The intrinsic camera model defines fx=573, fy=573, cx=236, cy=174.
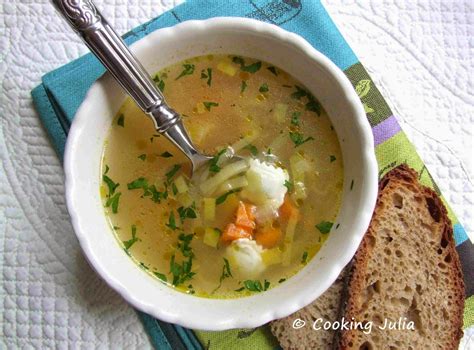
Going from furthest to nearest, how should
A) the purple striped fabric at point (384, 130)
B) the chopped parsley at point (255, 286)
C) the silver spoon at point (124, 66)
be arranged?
the purple striped fabric at point (384, 130) < the chopped parsley at point (255, 286) < the silver spoon at point (124, 66)

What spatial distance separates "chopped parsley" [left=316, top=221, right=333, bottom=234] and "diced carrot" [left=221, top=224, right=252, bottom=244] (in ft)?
0.61

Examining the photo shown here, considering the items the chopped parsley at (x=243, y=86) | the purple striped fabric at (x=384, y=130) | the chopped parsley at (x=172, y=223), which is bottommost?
the purple striped fabric at (x=384, y=130)

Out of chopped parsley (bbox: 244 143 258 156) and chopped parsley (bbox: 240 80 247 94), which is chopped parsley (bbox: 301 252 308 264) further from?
chopped parsley (bbox: 240 80 247 94)

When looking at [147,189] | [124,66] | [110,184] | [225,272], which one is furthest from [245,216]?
[124,66]

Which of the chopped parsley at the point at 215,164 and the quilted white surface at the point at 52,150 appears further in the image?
the quilted white surface at the point at 52,150

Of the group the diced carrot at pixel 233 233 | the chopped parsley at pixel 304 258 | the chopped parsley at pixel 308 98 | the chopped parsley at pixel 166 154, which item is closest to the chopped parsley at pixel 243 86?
the chopped parsley at pixel 308 98

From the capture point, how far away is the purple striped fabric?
1.72 meters

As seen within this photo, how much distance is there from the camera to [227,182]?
1545 mm

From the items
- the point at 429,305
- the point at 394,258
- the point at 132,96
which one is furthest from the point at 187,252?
the point at 429,305

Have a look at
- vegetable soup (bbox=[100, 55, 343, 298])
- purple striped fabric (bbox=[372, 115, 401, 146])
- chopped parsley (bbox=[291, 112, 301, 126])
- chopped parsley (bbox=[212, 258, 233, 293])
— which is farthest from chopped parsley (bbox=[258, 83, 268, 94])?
chopped parsley (bbox=[212, 258, 233, 293])

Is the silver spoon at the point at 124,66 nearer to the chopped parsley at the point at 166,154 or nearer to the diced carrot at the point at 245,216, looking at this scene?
the chopped parsley at the point at 166,154

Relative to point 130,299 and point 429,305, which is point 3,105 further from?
point 429,305

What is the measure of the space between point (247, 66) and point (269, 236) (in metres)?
0.47

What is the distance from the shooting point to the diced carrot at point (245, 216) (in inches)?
60.0
